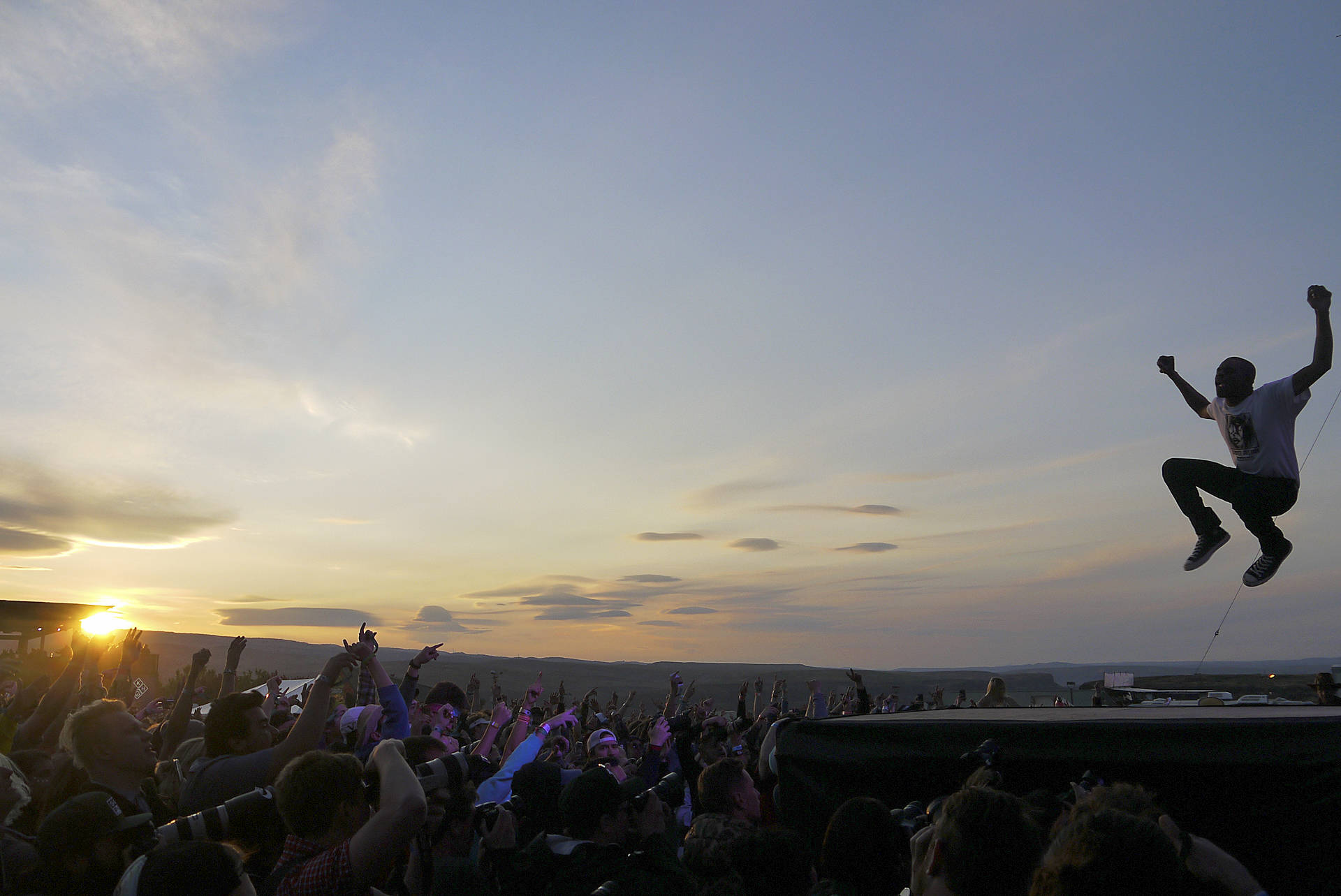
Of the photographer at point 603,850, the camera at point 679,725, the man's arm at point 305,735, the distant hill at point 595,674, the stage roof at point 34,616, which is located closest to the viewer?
the photographer at point 603,850

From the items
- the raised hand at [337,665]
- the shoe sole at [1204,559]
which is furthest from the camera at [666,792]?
the shoe sole at [1204,559]

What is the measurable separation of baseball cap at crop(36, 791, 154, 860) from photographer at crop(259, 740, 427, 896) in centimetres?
60

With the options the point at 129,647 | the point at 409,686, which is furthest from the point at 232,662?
the point at 129,647

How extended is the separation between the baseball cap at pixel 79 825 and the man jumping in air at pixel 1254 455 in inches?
317

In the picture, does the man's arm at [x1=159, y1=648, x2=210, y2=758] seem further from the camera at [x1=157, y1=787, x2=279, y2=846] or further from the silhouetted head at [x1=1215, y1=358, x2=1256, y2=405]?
the silhouetted head at [x1=1215, y1=358, x2=1256, y2=405]

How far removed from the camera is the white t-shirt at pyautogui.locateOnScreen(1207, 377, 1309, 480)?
7.02 meters

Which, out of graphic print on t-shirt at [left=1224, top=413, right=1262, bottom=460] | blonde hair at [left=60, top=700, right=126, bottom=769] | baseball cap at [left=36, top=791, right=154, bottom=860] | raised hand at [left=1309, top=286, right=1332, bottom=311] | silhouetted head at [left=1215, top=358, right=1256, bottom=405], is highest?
raised hand at [left=1309, top=286, right=1332, bottom=311]

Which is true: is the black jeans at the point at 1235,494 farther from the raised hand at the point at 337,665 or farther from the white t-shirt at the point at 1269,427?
the raised hand at the point at 337,665

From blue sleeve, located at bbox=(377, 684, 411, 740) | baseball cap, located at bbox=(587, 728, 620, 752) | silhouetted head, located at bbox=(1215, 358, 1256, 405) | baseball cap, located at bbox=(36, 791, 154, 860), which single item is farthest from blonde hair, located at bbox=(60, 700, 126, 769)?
silhouetted head, located at bbox=(1215, 358, 1256, 405)

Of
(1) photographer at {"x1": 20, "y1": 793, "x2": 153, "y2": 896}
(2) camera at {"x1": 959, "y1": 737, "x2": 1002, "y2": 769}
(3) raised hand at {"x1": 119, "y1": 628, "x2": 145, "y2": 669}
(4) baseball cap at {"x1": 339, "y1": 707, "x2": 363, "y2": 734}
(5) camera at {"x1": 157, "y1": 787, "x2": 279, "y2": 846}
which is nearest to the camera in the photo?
(1) photographer at {"x1": 20, "y1": 793, "x2": 153, "y2": 896}

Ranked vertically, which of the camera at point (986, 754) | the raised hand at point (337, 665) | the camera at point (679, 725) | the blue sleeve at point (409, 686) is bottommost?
the camera at point (679, 725)

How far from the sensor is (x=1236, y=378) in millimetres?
7078

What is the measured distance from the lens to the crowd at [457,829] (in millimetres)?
3049

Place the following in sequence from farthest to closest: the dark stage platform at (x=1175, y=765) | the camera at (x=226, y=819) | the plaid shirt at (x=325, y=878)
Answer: the dark stage platform at (x=1175, y=765)
the camera at (x=226, y=819)
the plaid shirt at (x=325, y=878)
